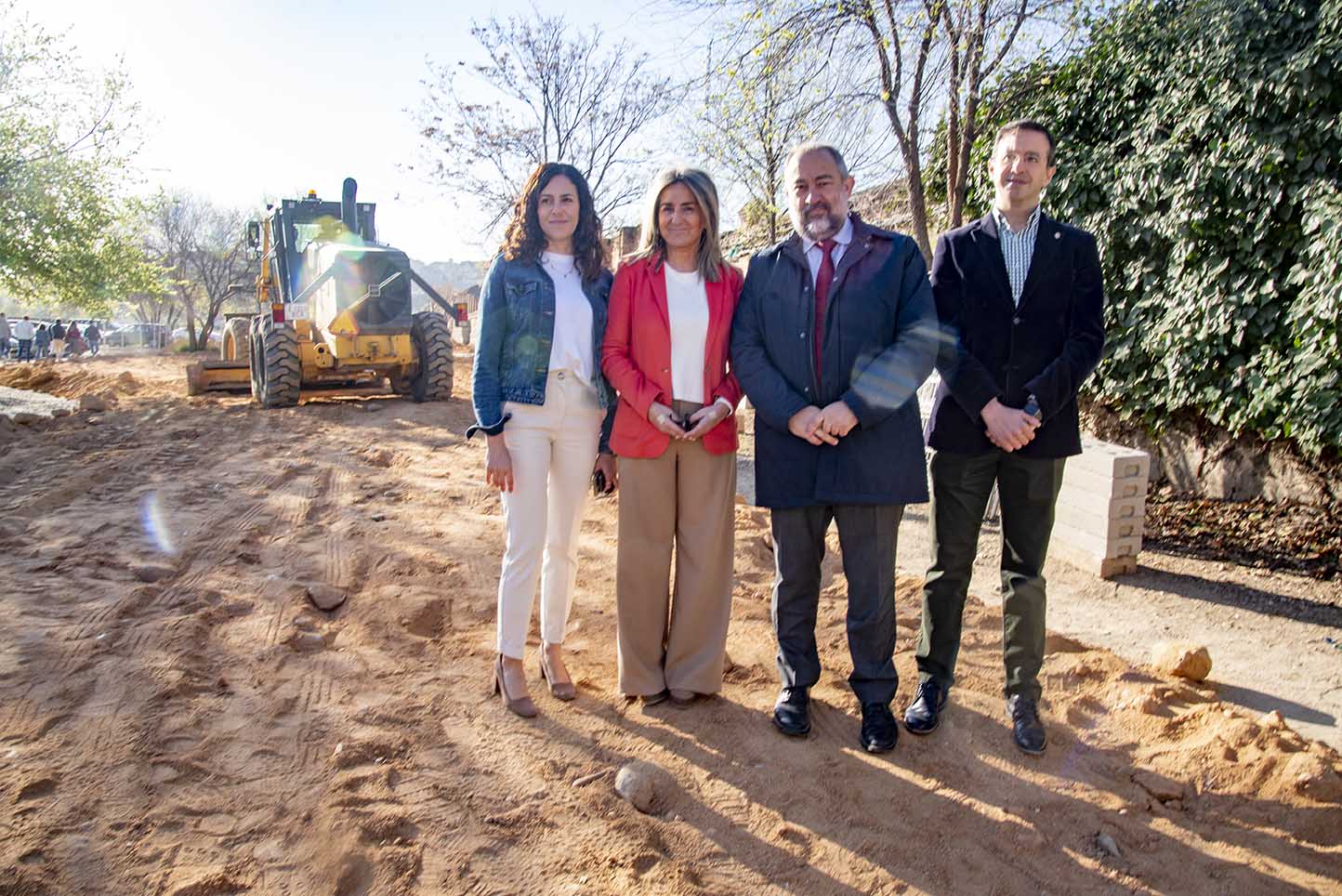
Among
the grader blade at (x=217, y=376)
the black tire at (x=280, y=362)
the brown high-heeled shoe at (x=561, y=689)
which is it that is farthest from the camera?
the grader blade at (x=217, y=376)

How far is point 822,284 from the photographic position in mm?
3125

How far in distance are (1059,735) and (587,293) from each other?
2.32 metres

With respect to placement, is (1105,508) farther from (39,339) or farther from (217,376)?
(39,339)

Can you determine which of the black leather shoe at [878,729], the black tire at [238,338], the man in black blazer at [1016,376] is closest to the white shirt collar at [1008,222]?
the man in black blazer at [1016,376]

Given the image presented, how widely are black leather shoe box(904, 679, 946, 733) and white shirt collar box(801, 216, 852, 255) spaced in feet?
5.27

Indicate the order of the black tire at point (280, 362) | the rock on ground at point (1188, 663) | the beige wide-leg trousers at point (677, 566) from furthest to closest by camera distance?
the black tire at point (280, 362), the rock on ground at point (1188, 663), the beige wide-leg trousers at point (677, 566)

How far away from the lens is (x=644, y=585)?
3.31 m

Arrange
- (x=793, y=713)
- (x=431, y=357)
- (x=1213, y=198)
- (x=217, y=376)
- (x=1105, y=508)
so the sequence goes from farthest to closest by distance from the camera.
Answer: (x=217, y=376) < (x=431, y=357) < (x=1213, y=198) < (x=1105, y=508) < (x=793, y=713)

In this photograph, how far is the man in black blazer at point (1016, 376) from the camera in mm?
3078

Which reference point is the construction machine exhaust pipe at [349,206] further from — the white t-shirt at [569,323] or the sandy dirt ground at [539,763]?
the white t-shirt at [569,323]

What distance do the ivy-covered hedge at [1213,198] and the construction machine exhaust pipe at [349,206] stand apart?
8588 mm

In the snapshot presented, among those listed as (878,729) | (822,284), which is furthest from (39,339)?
(878,729)

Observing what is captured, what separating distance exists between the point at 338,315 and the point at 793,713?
31.7 ft

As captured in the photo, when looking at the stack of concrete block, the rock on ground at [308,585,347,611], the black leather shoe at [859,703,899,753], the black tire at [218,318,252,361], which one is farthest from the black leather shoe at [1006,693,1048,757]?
the black tire at [218,318,252,361]
